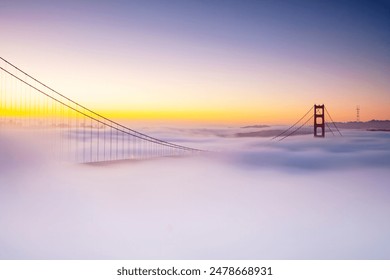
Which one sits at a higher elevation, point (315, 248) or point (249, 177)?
point (249, 177)

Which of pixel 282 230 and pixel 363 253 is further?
pixel 282 230

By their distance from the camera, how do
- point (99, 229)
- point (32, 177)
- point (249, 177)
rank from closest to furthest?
point (99, 229)
point (32, 177)
point (249, 177)

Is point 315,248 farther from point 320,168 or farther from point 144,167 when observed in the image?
point 144,167

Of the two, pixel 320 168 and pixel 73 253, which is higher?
pixel 320 168
